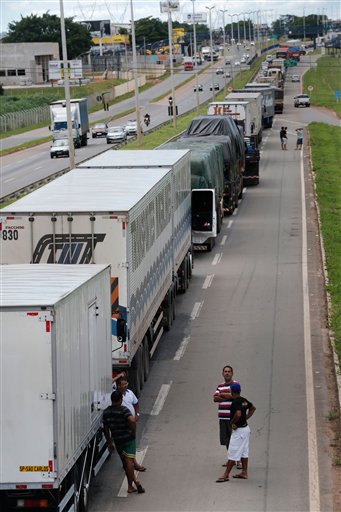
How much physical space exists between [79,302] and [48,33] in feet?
581

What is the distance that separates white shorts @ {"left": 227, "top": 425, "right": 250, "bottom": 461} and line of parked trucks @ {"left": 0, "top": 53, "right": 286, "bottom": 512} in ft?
5.60

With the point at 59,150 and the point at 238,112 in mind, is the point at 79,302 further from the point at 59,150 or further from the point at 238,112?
the point at 59,150

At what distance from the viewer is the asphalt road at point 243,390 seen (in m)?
15.0

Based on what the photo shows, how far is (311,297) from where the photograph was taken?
27703 mm

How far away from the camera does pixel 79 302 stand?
1325cm

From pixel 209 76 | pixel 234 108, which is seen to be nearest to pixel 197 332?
pixel 234 108

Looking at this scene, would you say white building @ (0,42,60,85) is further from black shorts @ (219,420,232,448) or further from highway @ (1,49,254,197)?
black shorts @ (219,420,232,448)

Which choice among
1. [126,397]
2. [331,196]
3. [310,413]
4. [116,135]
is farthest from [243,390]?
[116,135]

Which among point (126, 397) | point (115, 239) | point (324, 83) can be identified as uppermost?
point (324, 83)

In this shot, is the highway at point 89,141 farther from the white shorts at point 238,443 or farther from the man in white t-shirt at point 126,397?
the white shorts at point 238,443

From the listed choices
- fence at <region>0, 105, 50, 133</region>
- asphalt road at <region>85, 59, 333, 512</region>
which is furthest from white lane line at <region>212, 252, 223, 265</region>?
fence at <region>0, 105, 50, 133</region>

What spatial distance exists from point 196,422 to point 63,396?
6182 millimetres

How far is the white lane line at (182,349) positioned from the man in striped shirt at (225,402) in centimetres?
688

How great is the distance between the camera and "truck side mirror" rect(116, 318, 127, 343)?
17219 mm
